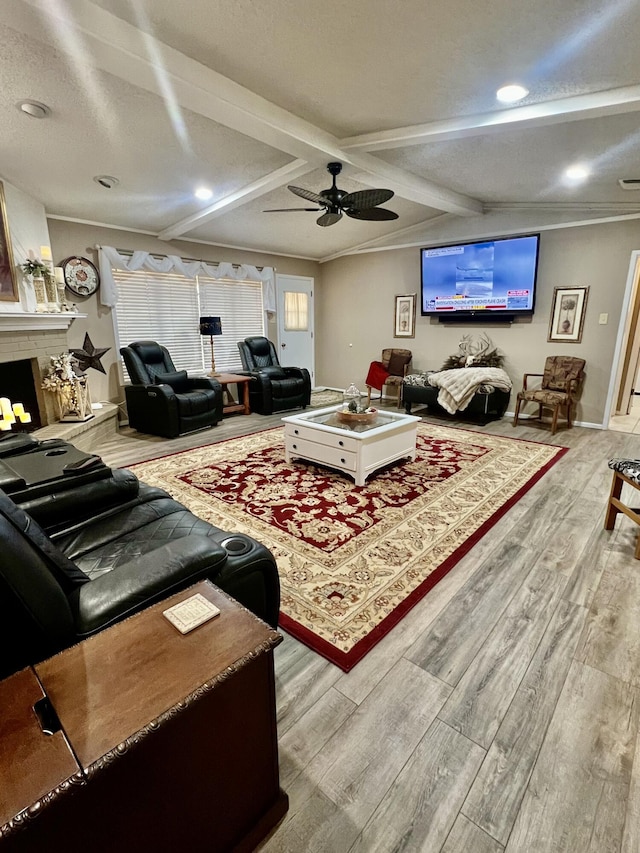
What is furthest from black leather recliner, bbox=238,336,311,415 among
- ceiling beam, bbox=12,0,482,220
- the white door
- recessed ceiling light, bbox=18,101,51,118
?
recessed ceiling light, bbox=18,101,51,118

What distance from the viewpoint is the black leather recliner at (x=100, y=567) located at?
3.04ft

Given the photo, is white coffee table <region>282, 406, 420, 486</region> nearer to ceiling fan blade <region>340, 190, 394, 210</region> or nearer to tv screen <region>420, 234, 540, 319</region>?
ceiling fan blade <region>340, 190, 394, 210</region>

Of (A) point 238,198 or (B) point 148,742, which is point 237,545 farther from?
(A) point 238,198

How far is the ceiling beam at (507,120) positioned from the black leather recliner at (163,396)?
299cm

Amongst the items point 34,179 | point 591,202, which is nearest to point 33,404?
point 34,179

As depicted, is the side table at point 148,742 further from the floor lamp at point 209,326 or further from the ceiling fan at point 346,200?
the floor lamp at point 209,326

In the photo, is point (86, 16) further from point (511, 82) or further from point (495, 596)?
point (495, 596)

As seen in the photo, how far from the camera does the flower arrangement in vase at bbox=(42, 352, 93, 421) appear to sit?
165 inches

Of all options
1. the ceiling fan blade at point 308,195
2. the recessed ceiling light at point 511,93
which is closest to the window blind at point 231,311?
the ceiling fan blade at point 308,195

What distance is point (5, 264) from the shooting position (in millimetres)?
3584

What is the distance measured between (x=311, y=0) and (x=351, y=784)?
3134 mm

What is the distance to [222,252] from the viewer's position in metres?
6.20

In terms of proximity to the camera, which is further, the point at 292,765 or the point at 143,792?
the point at 292,765

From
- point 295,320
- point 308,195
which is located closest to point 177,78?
point 308,195
